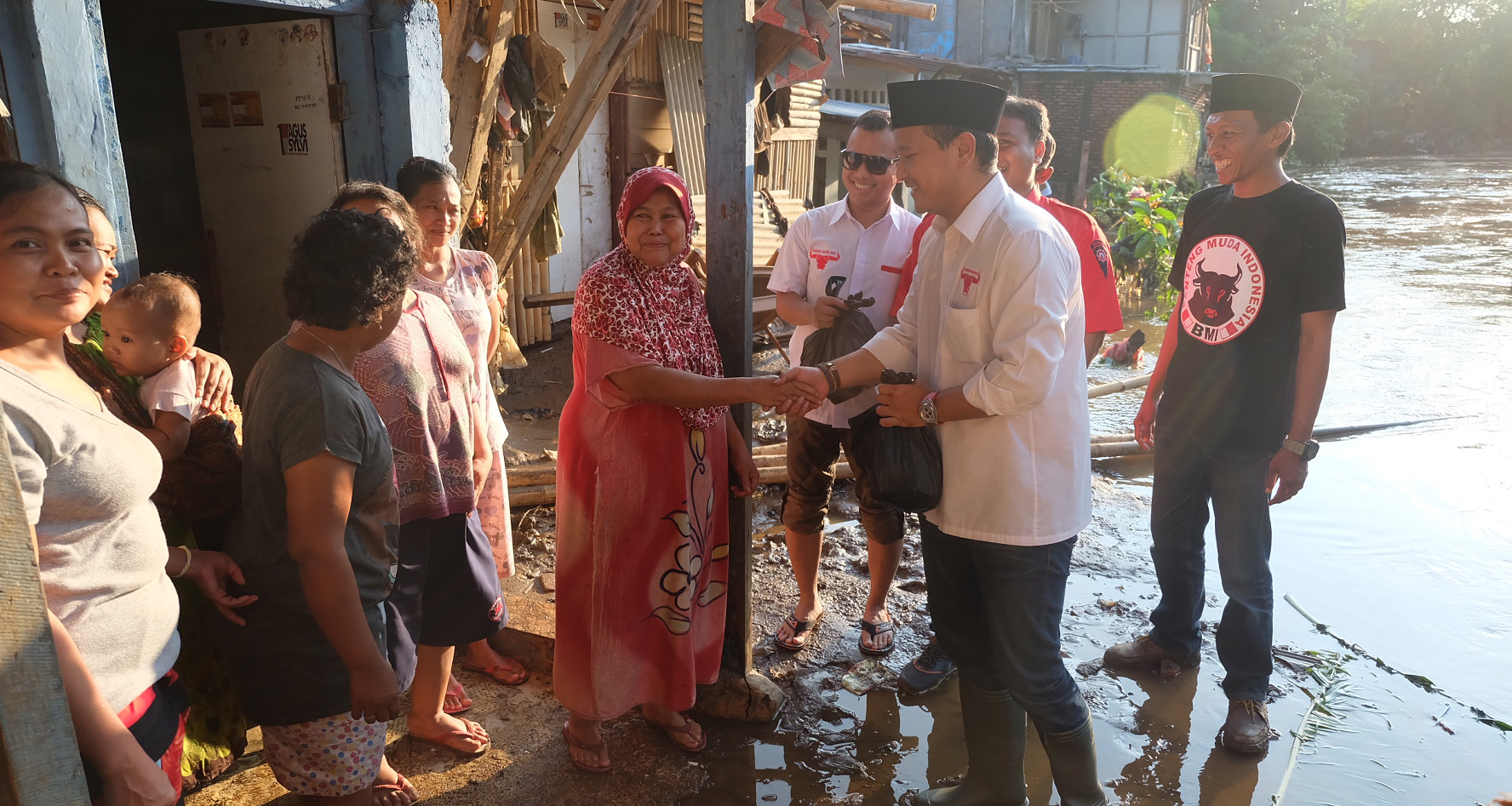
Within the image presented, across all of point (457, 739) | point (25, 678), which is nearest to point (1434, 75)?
point (457, 739)

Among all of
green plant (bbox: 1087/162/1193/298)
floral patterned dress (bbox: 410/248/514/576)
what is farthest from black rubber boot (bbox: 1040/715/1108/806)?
green plant (bbox: 1087/162/1193/298)

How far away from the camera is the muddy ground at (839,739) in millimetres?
2910

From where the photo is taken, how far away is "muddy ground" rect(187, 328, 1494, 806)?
2.91 meters

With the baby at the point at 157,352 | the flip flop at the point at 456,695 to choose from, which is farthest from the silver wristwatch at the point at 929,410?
the flip flop at the point at 456,695

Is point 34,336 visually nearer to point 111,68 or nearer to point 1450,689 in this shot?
point 111,68

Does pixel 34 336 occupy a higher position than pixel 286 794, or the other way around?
pixel 34 336

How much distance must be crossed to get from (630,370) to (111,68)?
3.81 metres

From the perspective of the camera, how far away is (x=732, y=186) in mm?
2920

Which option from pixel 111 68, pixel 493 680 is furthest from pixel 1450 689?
pixel 111 68

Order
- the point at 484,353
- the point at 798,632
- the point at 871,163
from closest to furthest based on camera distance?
the point at 484,353
the point at 871,163
the point at 798,632

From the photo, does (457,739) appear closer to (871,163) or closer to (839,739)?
(839,739)

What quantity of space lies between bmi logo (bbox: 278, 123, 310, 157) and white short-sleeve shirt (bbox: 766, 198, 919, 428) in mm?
2019

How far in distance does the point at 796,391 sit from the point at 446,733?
Result: 5.29 feet

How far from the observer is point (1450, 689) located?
3.68 metres
